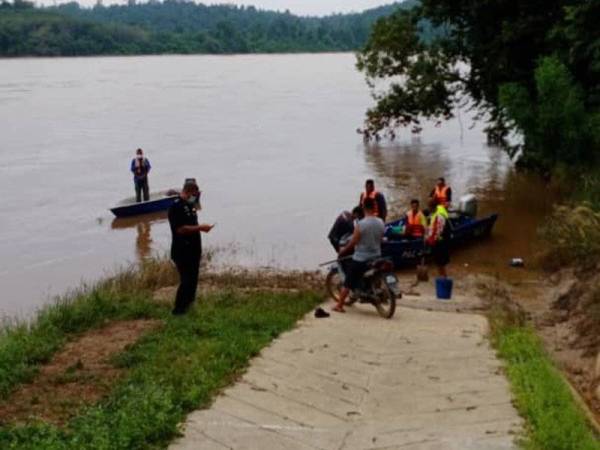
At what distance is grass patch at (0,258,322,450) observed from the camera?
23.6ft

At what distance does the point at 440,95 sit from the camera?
33969 millimetres

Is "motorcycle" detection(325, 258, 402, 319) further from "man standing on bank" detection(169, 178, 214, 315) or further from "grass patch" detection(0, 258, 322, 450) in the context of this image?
"man standing on bank" detection(169, 178, 214, 315)

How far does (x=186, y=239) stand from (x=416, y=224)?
28.2 feet

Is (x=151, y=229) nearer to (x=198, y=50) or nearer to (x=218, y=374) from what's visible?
(x=218, y=374)

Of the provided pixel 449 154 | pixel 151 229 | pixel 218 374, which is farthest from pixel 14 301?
pixel 449 154

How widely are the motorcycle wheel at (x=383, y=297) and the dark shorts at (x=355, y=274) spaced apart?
0.20 metres

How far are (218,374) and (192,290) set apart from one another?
301 centimetres

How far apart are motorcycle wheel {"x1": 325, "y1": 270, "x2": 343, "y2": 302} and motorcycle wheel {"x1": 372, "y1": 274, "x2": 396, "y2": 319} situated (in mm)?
1051

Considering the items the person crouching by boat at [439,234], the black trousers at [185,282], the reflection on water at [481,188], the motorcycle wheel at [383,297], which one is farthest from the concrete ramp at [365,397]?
the reflection on water at [481,188]

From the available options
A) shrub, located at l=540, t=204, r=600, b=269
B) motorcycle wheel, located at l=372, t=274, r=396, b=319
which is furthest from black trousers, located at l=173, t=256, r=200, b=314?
shrub, located at l=540, t=204, r=600, b=269

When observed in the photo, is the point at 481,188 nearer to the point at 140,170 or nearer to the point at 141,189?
the point at 141,189

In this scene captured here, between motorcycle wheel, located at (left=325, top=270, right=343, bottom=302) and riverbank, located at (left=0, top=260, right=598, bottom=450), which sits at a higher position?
riverbank, located at (left=0, top=260, right=598, bottom=450)

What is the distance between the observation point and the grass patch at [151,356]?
23.6 feet

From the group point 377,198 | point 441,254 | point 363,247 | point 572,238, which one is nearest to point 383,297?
point 363,247
